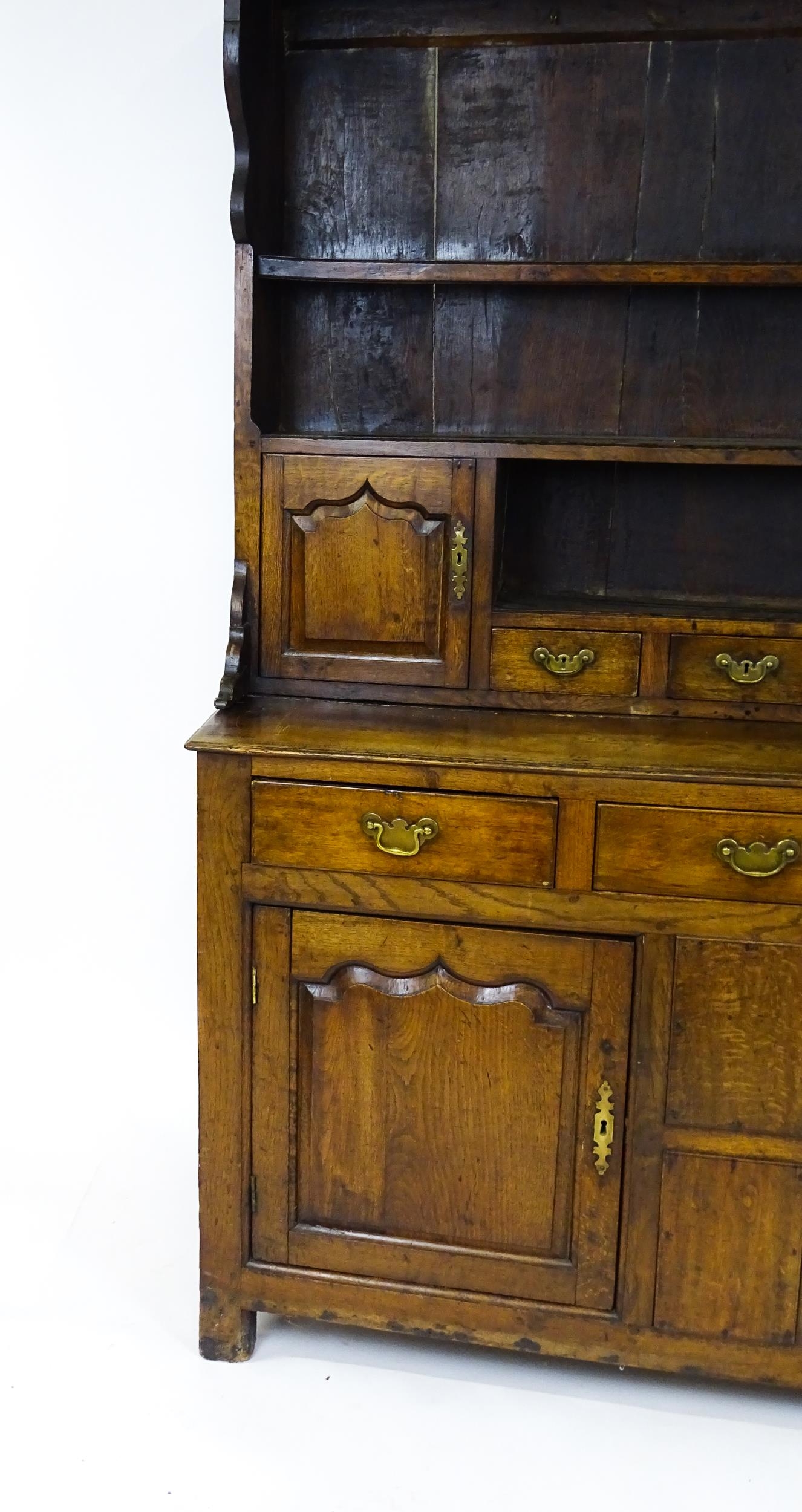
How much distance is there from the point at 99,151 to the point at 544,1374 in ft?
7.12

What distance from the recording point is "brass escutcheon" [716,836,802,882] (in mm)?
1870

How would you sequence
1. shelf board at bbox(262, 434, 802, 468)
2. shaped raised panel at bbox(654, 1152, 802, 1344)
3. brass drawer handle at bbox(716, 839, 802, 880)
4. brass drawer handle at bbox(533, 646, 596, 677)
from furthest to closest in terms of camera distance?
brass drawer handle at bbox(533, 646, 596, 677) < shelf board at bbox(262, 434, 802, 468) < shaped raised panel at bbox(654, 1152, 802, 1344) < brass drawer handle at bbox(716, 839, 802, 880)

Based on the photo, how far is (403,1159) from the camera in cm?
207

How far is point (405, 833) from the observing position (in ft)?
6.40

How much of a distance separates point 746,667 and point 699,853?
0.39m

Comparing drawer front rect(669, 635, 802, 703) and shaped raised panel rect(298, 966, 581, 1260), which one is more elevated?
drawer front rect(669, 635, 802, 703)

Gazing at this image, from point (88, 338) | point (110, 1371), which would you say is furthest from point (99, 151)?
point (110, 1371)

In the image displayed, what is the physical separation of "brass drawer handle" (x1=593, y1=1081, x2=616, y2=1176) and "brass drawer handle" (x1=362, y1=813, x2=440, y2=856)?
0.42 meters

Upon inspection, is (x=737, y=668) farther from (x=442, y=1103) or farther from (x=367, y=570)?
(x=442, y=1103)

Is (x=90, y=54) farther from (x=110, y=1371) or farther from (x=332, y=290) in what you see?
(x=110, y=1371)

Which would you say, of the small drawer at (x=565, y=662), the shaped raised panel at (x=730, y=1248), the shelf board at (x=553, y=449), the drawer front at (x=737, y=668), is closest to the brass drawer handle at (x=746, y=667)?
the drawer front at (x=737, y=668)

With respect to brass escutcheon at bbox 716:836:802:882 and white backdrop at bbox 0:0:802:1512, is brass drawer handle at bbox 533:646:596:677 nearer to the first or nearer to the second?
brass escutcheon at bbox 716:836:802:882

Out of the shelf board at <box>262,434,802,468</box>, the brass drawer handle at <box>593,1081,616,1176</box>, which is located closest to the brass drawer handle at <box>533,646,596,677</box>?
the shelf board at <box>262,434,802,468</box>

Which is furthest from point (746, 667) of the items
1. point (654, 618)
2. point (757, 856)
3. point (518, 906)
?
point (518, 906)
